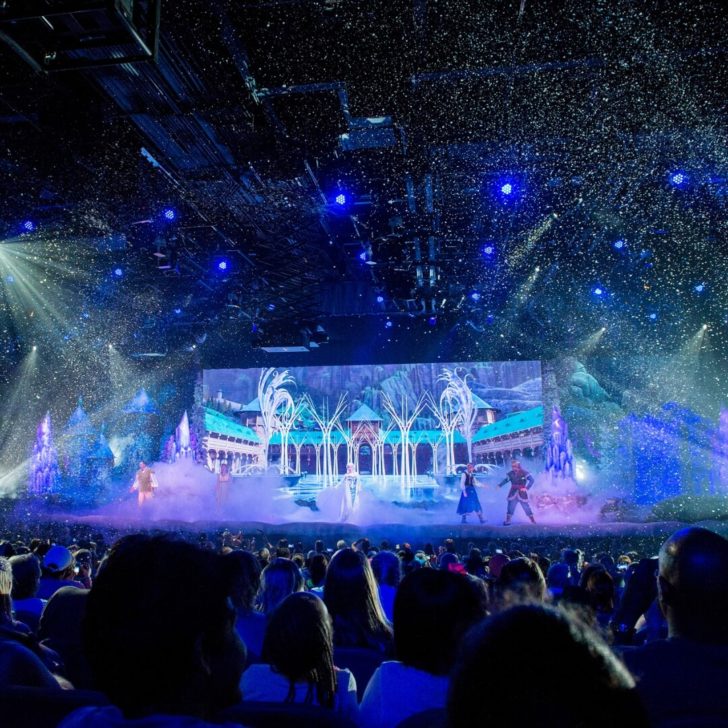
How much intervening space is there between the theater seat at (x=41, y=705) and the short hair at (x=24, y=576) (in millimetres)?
2849

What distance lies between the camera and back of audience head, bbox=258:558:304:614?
12.1 ft

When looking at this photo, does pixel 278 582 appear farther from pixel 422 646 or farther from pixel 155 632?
pixel 155 632

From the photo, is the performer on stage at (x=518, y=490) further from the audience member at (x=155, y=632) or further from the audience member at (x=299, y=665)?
the audience member at (x=155, y=632)

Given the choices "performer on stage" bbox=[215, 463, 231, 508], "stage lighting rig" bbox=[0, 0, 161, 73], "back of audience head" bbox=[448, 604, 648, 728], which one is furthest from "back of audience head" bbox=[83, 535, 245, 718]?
"performer on stage" bbox=[215, 463, 231, 508]

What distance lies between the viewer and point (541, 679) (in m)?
0.79

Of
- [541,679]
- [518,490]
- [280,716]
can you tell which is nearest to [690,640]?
[280,716]

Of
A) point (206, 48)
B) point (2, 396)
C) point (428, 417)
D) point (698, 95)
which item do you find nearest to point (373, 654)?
point (206, 48)

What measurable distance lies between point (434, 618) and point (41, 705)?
3.54ft

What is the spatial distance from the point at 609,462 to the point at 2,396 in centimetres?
1811

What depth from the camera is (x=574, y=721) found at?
77cm

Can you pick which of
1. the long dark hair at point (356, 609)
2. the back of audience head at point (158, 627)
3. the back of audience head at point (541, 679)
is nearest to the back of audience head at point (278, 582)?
the long dark hair at point (356, 609)

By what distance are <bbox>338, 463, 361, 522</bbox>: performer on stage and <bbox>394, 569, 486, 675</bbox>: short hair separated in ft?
49.1

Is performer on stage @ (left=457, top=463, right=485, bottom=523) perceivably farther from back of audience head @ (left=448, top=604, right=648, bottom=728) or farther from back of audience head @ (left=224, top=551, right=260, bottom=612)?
back of audience head @ (left=448, top=604, right=648, bottom=728)

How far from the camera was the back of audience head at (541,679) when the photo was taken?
0.77 m
